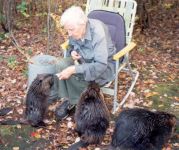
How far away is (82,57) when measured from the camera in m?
4.62

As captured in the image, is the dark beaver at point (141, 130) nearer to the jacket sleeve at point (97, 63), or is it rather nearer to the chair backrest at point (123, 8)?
the jacket sleeve at point (97, 63)

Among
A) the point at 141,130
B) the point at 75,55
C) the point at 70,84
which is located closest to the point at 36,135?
the point at 70,84

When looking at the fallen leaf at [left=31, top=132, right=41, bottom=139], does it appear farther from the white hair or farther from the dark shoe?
A: the white hair

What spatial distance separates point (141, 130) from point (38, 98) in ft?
4.29

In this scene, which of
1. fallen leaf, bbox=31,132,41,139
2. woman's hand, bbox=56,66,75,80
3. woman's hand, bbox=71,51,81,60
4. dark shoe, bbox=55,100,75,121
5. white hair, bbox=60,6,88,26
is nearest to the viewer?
white hair, bbox=60,6,88,26

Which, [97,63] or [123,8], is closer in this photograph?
[97,63]

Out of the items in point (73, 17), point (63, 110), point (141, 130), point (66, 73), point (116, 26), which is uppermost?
point (73, 17)

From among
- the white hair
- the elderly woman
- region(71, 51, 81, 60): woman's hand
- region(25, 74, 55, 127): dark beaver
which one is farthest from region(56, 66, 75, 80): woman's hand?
the white hair

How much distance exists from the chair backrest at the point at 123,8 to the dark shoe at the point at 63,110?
3.95ft

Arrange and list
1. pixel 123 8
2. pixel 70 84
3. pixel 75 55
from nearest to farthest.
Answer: pixel 75 55 < pixel 70 84 < pixel 123 8

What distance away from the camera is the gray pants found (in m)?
4.67

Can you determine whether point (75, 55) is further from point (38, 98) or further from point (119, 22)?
point (119, 22)

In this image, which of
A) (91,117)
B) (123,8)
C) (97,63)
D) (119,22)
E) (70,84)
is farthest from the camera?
(123,8)

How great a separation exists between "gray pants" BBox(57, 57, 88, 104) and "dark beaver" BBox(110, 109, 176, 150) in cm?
89
